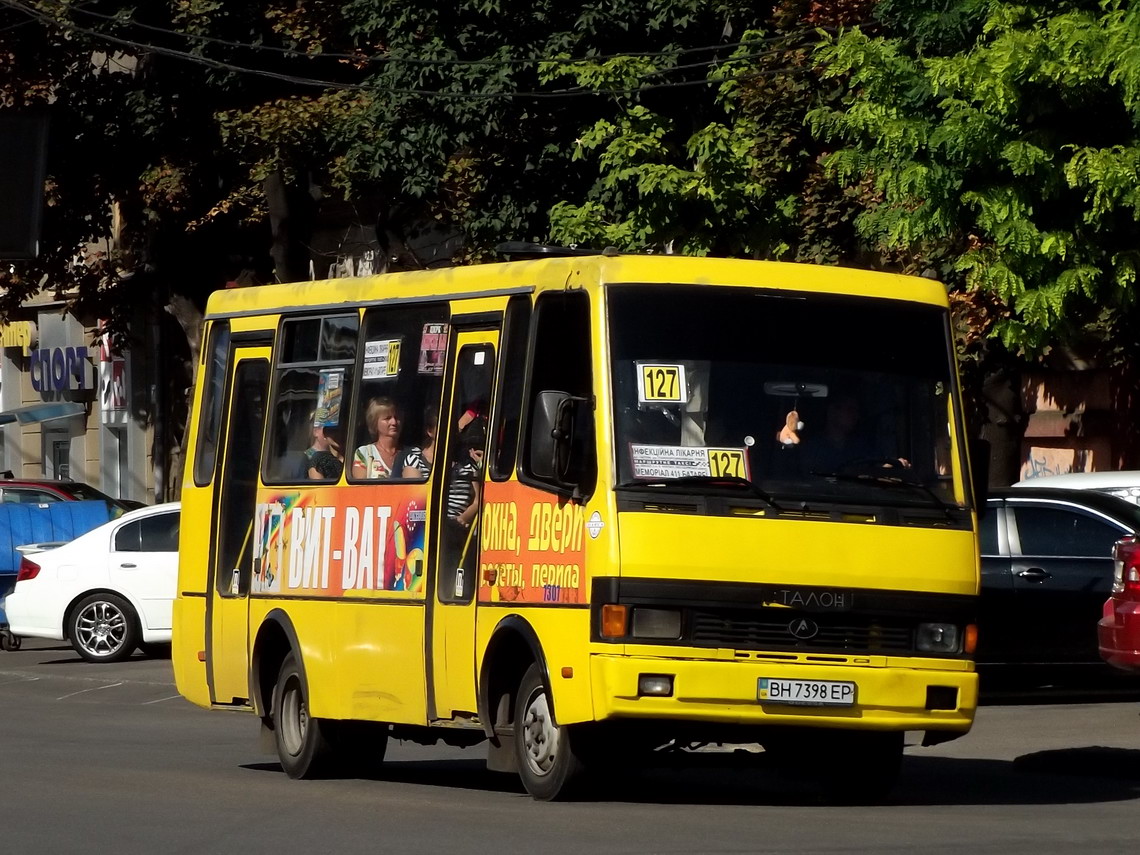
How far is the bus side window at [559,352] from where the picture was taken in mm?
11164

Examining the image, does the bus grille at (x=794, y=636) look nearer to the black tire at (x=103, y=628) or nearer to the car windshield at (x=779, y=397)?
the car windshield at (x=779, y=397)

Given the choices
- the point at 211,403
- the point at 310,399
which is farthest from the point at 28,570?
the point at 310,399

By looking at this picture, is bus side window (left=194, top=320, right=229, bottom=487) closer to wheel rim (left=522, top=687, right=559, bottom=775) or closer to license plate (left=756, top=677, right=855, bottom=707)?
wheel rim (left=522, top=687, right=559, bottom=775)

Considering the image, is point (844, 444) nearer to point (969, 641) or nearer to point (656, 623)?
point (969, 641)

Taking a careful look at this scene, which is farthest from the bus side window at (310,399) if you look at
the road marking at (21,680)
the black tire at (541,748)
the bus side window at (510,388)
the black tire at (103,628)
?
the black tire at (103,628)

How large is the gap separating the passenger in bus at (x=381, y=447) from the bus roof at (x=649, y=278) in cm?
58

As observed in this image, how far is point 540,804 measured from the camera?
11195 millimetres

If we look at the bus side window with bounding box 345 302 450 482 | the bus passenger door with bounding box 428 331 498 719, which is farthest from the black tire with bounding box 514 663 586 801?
the bus side window with bounding box 345 302 450 482

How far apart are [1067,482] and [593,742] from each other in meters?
8.42

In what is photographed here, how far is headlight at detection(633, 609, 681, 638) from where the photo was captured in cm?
1059

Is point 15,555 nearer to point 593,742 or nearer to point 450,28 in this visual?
point 450,28

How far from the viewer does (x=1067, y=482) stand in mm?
18547

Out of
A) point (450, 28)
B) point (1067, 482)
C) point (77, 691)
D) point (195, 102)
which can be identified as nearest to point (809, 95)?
point (450, 28)

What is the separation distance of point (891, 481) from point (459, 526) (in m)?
2.19
